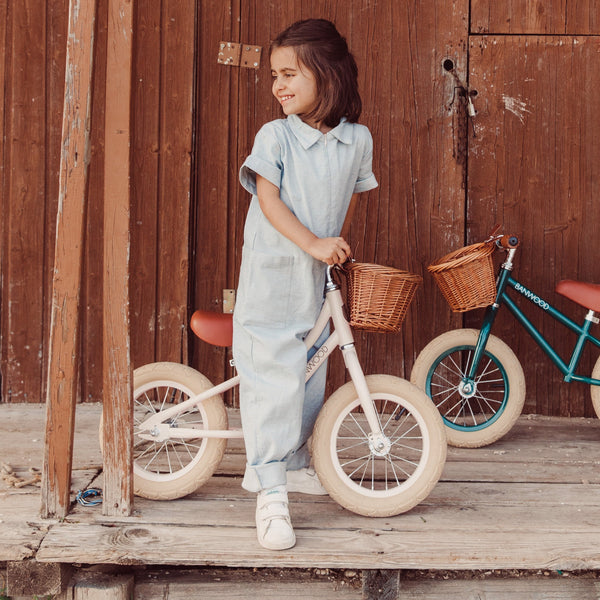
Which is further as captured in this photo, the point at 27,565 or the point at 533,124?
the point at 533,124

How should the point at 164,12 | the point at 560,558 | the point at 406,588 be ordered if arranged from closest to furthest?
the point at 560,558 → the point at 406,588 → the point at 164,12

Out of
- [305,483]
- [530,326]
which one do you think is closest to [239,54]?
[530,326]

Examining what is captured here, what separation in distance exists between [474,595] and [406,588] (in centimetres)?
24

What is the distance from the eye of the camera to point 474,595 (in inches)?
104

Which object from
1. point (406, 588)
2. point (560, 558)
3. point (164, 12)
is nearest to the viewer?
point (560, 558)

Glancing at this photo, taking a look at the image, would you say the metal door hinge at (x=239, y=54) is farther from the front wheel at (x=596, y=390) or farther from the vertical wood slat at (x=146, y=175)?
the front wheel at (x=596, y=390)

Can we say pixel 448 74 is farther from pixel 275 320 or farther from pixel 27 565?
pixel 27 565

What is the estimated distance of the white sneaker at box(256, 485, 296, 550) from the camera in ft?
8.20

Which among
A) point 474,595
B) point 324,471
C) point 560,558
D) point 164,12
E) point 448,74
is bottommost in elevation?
point 474,595

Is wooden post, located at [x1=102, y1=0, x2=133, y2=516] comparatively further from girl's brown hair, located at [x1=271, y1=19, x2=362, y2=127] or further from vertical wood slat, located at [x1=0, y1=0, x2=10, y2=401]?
vertical wood slat, located at [x1=0, y1=0, x2=10, y2=401]

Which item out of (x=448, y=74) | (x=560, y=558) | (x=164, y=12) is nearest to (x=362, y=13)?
(x=448, y=74)

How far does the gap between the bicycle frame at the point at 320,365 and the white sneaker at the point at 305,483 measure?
0.33 m

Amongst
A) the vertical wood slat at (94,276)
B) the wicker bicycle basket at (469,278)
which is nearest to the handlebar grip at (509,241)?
the wicker bicycle basket at (469,278)

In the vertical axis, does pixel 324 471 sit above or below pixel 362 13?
below
